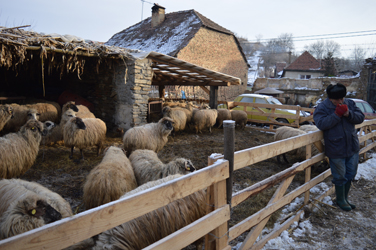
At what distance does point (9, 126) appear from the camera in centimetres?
794

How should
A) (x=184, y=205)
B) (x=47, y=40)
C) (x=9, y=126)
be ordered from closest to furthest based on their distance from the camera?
(x=184, y=205) < (x=47, y=40) < (x=9, y=126)

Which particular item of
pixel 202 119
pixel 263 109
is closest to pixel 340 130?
pixel 202 119

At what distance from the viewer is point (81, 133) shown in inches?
252

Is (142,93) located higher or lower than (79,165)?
higher

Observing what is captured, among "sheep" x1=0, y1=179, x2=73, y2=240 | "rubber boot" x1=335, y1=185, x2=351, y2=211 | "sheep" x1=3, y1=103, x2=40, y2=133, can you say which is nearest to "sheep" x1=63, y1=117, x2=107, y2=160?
"sheep" x1=3, y1=103, x2=40, y2=133

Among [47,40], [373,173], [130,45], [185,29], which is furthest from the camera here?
[130,45]

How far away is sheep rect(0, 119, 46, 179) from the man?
19.0ft

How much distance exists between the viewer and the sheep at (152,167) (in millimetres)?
3736

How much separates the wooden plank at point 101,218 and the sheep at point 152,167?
1826 millimetres

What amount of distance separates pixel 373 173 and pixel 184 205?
602 centimetres

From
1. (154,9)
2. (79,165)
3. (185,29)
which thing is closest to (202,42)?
(185,29)

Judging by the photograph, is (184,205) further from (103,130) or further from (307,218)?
(103,130)

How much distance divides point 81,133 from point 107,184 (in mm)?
3687

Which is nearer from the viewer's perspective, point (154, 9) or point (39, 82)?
point (39, 82)
